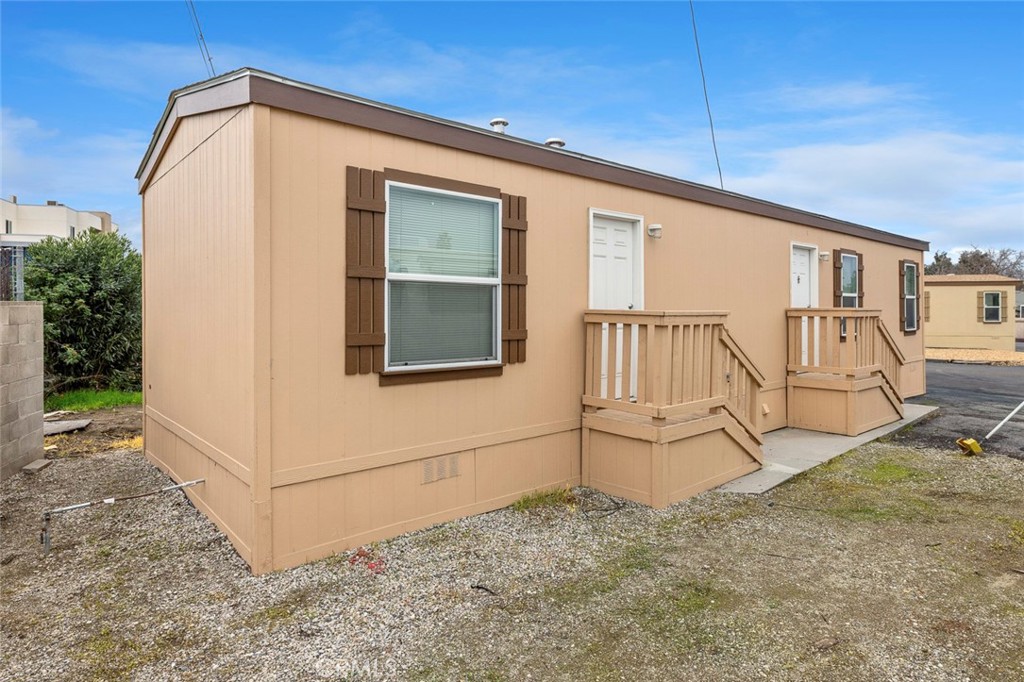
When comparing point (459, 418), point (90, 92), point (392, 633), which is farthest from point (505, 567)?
point (90, 92)

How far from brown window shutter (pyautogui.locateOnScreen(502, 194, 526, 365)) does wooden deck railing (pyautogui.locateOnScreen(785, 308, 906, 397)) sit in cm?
427

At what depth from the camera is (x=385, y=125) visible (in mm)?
3514

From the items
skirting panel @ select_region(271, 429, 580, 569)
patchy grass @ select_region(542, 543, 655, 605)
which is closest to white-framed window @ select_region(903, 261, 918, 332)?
skirting panel @ select_region(271, 429, 580, 569)

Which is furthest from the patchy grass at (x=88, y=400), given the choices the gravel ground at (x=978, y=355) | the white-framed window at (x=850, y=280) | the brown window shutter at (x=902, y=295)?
the gravel ground at (x=978, y=355)

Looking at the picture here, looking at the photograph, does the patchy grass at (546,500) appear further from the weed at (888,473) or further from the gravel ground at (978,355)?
the gravel ground at (978,355)

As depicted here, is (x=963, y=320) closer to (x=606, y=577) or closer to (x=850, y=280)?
(x=850, y=280)

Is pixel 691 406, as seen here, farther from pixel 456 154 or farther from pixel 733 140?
Answer: pixel 733 140

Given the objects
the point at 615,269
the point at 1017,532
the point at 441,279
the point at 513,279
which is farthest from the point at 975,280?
the point at 441,279

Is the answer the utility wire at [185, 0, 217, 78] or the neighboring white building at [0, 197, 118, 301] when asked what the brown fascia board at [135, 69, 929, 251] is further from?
the neighboring white building at [0, 197, 118, 301]

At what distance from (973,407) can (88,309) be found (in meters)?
13.3

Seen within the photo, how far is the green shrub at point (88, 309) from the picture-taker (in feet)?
27.9

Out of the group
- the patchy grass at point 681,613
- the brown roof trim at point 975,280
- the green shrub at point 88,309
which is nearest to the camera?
the patchy grass at point 681,613

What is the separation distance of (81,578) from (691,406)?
3.98 m

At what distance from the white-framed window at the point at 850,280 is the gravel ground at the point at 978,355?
35.9 ft
